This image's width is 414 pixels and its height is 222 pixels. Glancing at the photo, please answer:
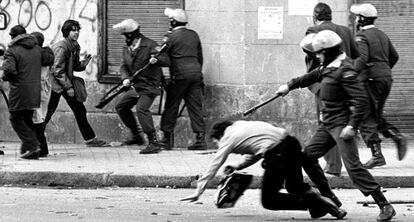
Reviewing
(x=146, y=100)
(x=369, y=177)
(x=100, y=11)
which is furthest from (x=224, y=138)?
(x=100, y=11)

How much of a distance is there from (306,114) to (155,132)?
6.88 ft

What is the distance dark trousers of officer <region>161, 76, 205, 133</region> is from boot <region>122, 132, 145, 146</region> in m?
0.54

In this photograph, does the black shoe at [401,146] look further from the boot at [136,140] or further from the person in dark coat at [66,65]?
the person in dark coat at [66,65]

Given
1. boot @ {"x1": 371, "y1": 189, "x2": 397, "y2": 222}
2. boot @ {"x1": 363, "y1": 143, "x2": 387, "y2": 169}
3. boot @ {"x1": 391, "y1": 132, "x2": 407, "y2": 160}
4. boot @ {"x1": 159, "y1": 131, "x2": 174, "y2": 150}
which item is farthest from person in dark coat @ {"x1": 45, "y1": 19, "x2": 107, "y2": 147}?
boot @ {"x1": 371, "y1": 189, "x2": 397, "y2": 222}

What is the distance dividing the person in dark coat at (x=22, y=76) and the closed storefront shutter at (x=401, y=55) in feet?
15.0

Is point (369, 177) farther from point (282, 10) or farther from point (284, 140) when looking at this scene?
point (282, 10)

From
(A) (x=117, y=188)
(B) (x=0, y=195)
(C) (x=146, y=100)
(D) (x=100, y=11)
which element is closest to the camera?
(B) (x=0, y=195)

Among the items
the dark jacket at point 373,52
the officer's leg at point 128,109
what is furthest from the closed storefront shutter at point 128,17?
the dark jacket at point 373,52

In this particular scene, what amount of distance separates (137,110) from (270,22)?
218 cm

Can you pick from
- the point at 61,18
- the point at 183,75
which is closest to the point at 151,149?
the point at 183,75

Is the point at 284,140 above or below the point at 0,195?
above

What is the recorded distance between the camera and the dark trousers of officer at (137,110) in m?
14.0

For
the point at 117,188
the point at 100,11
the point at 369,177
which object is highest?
the point at 100,11

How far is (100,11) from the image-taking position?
15.2 metres
